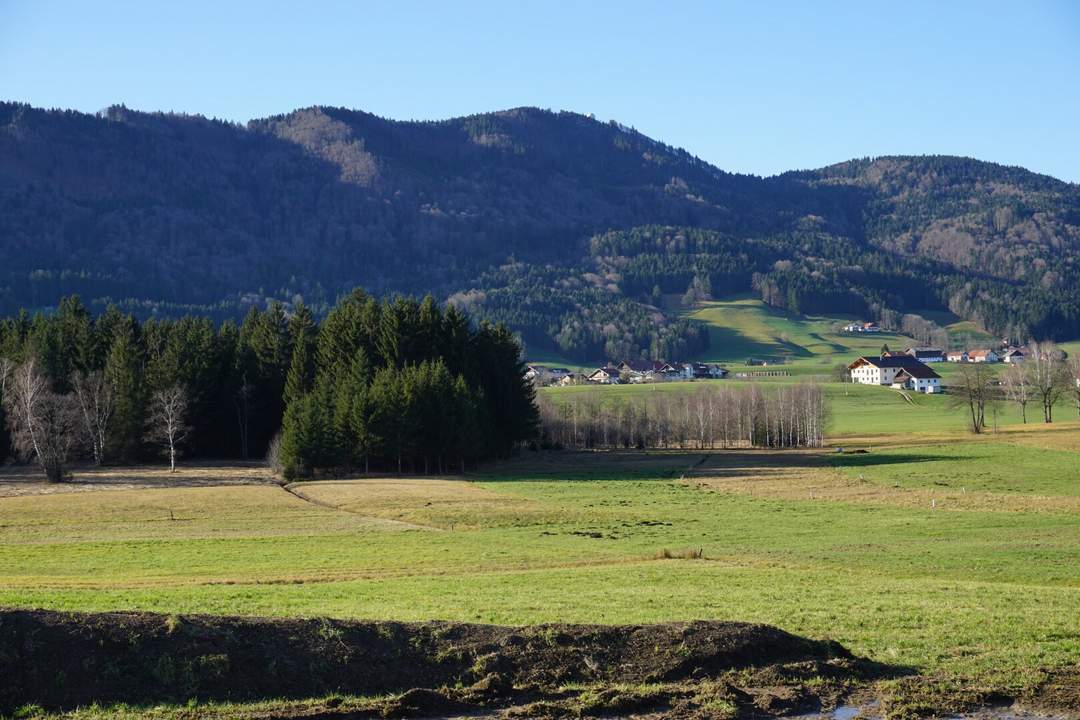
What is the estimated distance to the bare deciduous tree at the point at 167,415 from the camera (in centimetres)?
9094

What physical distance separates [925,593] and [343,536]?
1151 inches

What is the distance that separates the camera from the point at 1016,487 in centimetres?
7006

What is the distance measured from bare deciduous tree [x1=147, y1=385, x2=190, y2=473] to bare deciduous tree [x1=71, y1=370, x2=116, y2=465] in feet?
11.9

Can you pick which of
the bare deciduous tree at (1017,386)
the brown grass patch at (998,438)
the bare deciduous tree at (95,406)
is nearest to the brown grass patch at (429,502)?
the bare deciduous tree at (95,406)

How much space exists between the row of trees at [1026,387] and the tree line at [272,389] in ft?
182

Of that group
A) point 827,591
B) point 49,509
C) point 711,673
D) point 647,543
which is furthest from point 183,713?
point 49,509

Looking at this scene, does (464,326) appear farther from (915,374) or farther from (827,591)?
(915,374)

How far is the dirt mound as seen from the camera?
1658 centimetres

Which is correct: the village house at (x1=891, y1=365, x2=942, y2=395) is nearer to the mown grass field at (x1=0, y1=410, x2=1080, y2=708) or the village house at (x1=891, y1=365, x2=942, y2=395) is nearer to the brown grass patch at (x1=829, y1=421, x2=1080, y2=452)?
the brown grass patch at (x1=829, y1=421, x2=1080, y2=452)

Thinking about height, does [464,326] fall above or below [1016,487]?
above

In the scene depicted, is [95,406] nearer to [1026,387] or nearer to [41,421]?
[41,421]

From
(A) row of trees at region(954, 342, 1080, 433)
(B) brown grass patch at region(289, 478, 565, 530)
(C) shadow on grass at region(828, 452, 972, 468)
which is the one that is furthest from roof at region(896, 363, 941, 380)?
(B) brown grass patch at region(289, 478, 565, 530)

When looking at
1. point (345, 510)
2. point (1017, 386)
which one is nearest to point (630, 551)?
point (345, 510)

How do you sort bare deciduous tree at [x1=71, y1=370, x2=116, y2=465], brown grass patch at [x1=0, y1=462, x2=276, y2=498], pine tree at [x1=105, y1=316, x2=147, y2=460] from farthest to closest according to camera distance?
1. pine tree at [x1=105, y1=316, x2=147, y2=460]
2. bare deciduous tree at [x1=71, y1=370, x2=116, y2=465]
3. brown grass patch at [x1=0, y1=462, x2=276, y2=498]
